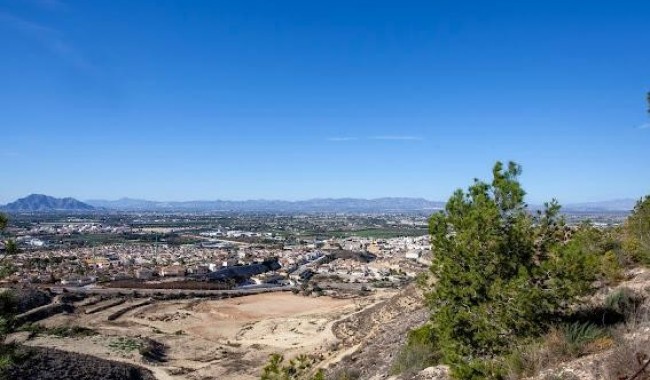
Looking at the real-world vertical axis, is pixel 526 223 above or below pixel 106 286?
above

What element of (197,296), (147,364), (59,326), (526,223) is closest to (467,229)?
(526,223)

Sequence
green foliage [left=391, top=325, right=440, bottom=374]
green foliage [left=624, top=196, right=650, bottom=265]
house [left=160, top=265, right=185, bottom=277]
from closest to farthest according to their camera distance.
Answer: green foliage [left=391, top=325, right=440, bottom=374] < green foliage [left=624, top=196, right=650, bottom=265] < house [left=160, top=265, right=185, bottom=277]

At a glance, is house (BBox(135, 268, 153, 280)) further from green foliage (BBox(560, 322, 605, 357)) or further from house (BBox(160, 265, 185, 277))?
green foliage (BBox(560, 322, 605, 357))

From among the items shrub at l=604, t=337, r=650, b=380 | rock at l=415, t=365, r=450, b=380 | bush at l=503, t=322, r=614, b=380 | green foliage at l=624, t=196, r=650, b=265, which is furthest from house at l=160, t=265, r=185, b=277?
shrub at l=604, t=337, r=650, b=380

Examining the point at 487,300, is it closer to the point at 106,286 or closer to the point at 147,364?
the point at 147,364

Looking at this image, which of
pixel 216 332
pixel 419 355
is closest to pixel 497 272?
pixel 419 355

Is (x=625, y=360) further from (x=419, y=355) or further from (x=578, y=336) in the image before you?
(x=419, y=355)
